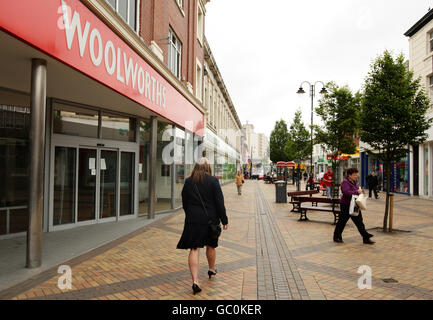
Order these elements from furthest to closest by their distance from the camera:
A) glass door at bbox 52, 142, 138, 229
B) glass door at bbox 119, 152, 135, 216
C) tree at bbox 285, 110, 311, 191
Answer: tree at bbox 285, 110, 311, 191
glass door at bbox 119, 152, 135, 216
glass door at bbox 52, 142, 138, 229

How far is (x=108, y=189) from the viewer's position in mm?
9688

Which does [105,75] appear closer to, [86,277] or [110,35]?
[110,35]

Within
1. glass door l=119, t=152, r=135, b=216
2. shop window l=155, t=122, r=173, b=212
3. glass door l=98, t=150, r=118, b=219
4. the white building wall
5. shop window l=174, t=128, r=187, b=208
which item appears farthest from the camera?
the white building wall

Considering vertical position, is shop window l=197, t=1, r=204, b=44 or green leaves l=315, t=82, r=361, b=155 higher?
shop window l=197, t=1, r=204, b=44

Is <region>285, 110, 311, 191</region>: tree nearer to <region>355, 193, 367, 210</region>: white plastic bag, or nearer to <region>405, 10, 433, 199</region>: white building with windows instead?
<region>405, 10, 433, 199</region>: white building with windows

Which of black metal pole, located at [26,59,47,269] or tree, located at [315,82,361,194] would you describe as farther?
tree, located at [315,82,361,194]

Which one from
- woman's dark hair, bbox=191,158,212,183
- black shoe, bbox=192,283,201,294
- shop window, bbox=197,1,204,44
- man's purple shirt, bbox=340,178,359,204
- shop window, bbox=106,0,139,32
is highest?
shop window, bbox=197,1,204,44

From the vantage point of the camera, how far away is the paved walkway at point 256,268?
4277 mm

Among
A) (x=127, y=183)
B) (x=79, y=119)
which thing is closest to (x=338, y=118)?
(x=127, y=183)

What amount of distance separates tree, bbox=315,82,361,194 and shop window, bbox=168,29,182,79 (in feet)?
31.8

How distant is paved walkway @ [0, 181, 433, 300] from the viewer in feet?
14.0

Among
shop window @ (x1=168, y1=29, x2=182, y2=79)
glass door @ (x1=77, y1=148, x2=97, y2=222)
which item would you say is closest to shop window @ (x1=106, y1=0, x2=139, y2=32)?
shop window @ (x1=168, y1=29, x2=182, y2=79)

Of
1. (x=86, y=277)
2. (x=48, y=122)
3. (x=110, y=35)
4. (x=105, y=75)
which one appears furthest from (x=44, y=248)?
(x=110, y=35)

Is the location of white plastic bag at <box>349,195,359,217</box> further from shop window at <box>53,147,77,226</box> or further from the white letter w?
shop window at <box>53,147,77,226</box>
